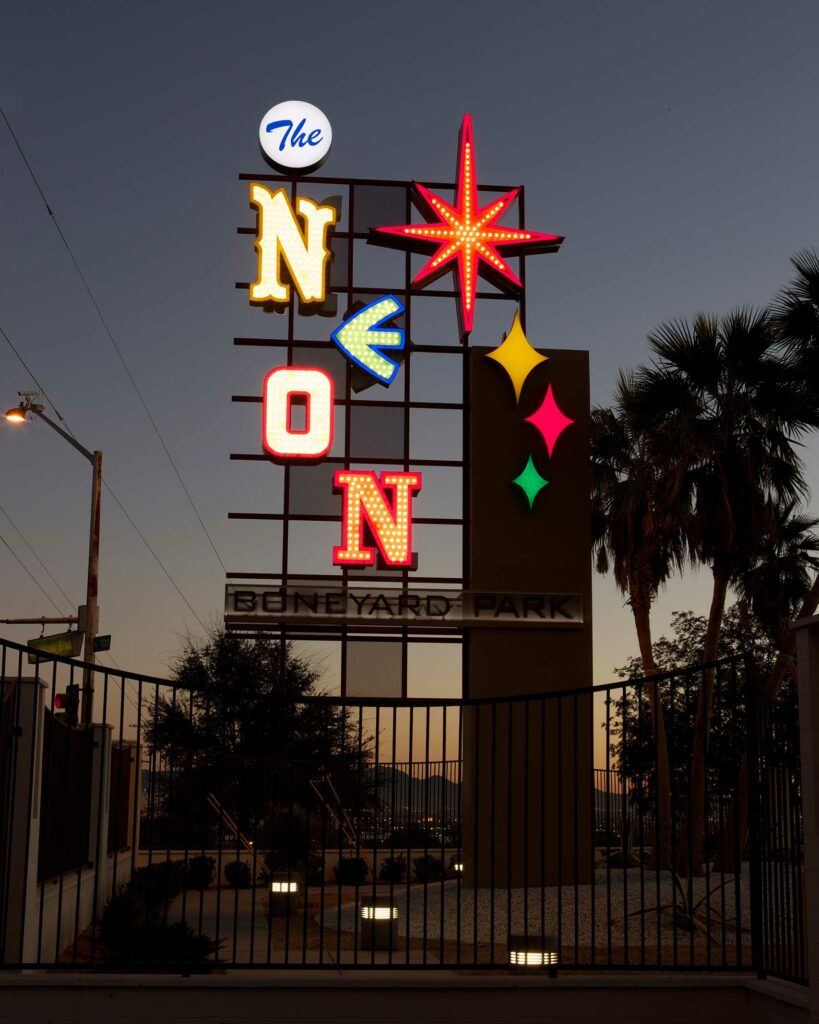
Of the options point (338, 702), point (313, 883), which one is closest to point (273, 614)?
point (313, 883)

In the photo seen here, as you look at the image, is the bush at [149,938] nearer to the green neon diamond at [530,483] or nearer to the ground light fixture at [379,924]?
the ground light fixture at [379,924]

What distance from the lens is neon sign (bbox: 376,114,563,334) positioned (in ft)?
82.5

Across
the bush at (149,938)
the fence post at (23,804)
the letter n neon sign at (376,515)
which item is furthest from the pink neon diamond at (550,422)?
the fence post at (23,804)

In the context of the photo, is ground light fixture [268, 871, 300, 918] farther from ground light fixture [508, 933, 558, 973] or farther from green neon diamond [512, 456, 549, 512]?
ground light fixture [508, 933, 558, 973]

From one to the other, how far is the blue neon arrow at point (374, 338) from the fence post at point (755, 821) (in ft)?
52.2

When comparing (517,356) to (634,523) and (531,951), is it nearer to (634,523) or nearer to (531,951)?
(634,523)

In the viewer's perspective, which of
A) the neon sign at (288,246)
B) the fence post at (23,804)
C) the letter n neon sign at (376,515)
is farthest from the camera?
the neon sign at (288,246)

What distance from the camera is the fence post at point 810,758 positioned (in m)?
9.39

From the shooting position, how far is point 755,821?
1039cm

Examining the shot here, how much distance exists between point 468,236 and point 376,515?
5.85 m

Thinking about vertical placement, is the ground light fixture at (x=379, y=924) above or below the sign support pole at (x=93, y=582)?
below

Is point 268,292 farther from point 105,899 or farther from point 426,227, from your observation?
point 105,899

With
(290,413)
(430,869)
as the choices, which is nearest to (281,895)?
(430,869)

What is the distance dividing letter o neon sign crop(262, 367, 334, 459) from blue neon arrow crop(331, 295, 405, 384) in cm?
85
